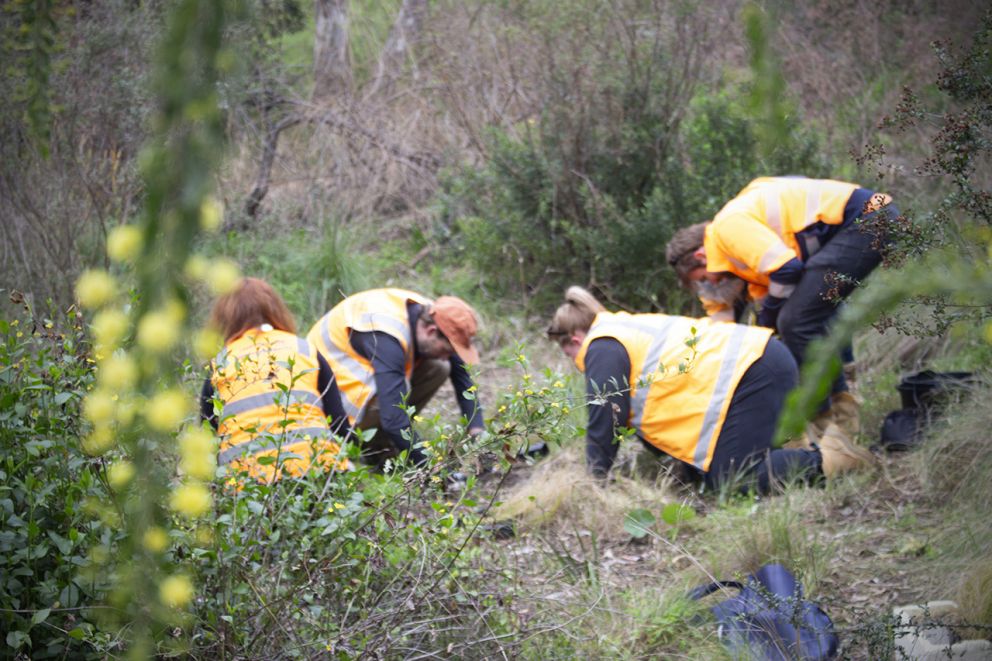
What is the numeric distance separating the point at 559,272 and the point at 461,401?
1.82 m

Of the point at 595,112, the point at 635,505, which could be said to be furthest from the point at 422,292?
the point at 635,505

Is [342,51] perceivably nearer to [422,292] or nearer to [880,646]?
[422,292]

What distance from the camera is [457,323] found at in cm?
469

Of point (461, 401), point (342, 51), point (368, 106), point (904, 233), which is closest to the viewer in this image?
point (904, 233)

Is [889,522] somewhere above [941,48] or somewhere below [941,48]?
below

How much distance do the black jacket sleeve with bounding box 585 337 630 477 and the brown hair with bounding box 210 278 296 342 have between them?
1.36 metres

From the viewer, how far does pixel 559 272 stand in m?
7.06

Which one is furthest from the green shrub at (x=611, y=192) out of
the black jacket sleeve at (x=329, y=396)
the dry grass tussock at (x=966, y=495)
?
the black jacket sleeve at (x=329, y=396)

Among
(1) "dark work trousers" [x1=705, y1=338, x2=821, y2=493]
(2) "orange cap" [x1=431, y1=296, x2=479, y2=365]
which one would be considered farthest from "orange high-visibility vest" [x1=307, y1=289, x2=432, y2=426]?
(1) "dark work trousers" [x1=705, y1=338, x2=821, y2=493]

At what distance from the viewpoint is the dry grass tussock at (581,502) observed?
163 inches

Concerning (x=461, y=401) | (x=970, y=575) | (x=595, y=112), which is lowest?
(x=461, y=401)

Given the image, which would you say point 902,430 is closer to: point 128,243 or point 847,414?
point 847,414

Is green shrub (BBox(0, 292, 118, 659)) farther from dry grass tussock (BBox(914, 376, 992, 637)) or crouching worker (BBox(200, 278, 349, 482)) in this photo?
dry grass tussock (BBox(914, 376, 992, 637))

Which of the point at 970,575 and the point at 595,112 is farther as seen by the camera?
the point at 595,112
